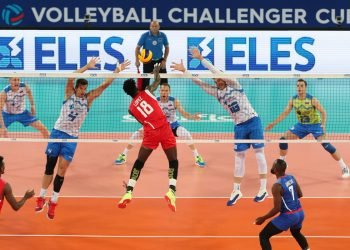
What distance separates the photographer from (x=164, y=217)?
16047mm

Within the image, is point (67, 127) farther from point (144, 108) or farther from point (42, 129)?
point (42, 129)

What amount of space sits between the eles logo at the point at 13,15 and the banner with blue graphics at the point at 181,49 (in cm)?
42

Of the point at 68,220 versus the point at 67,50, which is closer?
the point at 68,220

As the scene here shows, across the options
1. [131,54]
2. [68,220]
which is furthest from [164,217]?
[131,54]

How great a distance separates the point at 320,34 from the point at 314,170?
9.60 metres

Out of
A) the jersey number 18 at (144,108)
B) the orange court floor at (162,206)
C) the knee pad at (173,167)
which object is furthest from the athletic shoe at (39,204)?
the jersey number 18 at (144,108)

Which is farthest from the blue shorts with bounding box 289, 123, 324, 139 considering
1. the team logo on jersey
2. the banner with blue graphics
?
the team logo on jersey

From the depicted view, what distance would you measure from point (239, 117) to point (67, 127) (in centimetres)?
337

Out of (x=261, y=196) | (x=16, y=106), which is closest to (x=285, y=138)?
(x=261, y=196)

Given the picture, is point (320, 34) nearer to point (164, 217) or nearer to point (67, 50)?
point (67, 50)

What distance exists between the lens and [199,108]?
27.0m

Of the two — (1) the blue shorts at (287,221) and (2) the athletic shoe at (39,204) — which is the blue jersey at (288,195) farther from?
(2) the athletic shoe at (39,204)

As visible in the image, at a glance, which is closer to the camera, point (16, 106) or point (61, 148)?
point (61, 148)

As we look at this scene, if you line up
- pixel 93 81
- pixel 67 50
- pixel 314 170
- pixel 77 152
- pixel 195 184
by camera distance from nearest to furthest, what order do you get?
1. pixel 195 184
2. pixel 314 170
3. pixel 77 152
4. pixel 67 50
5. pixel 93 81
